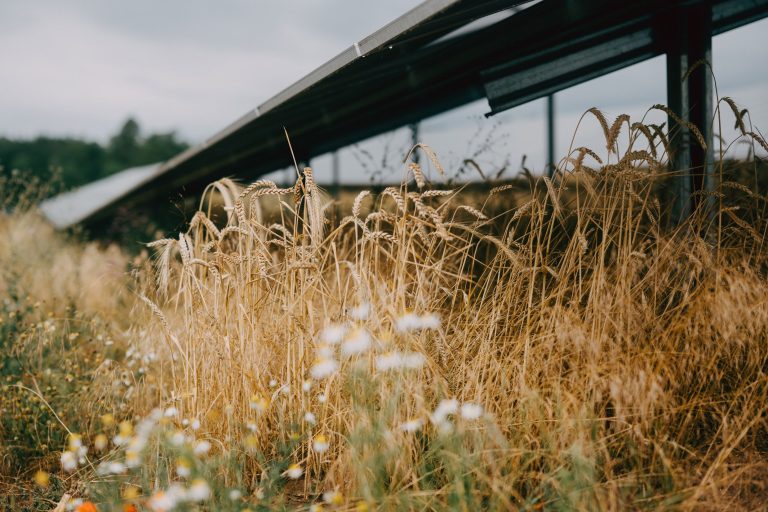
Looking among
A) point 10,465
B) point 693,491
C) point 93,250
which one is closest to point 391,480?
point 693,491

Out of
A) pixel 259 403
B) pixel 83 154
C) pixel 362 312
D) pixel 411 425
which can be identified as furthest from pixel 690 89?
pixel 83 154

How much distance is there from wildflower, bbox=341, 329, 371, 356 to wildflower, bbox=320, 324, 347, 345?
4 centimetres

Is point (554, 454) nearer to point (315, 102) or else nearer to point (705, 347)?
point (705, 347)

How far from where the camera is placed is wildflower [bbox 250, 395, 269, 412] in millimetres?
2102

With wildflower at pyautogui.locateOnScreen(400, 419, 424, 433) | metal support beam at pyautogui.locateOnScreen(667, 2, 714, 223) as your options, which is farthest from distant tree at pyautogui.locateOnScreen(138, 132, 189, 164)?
wildflower at pyautogui.locateOnScreen(400, 419, 424, 433)

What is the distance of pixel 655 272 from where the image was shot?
240 centimetres

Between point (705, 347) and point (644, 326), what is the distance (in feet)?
0.82

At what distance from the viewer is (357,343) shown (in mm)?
2031

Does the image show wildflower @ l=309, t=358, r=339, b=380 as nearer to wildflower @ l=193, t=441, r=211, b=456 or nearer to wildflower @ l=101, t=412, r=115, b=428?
wildflower @ l=193, t=441, r=211, b=456

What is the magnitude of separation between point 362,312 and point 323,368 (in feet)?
0.82

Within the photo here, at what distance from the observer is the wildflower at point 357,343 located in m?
2.04

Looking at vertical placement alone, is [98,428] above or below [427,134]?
below

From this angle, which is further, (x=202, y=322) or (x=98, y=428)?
(x=98, y=428)

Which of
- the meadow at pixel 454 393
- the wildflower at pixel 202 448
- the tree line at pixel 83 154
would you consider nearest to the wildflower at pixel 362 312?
the meadow at pixel 454 393
